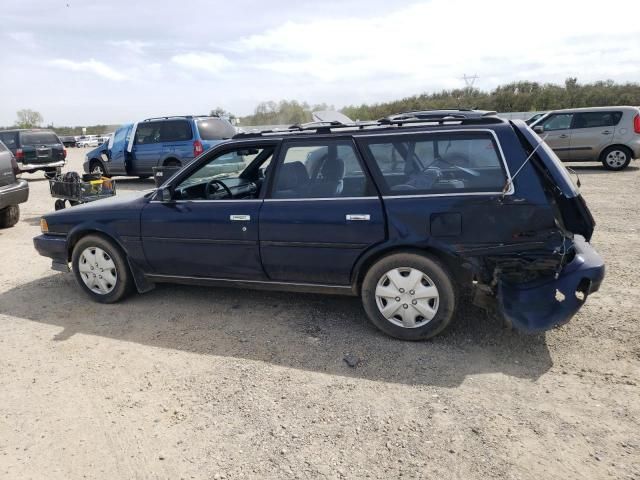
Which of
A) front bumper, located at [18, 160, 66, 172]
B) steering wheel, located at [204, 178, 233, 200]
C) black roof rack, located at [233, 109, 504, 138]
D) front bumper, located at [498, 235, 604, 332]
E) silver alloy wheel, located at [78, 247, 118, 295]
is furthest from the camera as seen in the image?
front bumper, located at [18, 160, 66, 172]

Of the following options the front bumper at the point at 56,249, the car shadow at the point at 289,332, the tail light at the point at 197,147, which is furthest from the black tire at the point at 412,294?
the tail light at the point at 197,147

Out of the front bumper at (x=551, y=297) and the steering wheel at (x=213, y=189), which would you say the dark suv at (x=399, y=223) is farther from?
the steering wheel at (x=213, y=189)

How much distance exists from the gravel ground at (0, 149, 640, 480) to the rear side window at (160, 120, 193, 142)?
8.77m

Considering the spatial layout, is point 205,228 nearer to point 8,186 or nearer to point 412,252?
point 412,252

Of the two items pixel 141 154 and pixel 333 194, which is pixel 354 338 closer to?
pixel 333 194

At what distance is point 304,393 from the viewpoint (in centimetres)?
319

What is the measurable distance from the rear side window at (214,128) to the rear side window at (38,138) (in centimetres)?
740

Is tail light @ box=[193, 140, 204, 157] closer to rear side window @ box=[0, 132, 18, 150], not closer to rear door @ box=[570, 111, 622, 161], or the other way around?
rear side window @ box=[0, 132, 18, 150]

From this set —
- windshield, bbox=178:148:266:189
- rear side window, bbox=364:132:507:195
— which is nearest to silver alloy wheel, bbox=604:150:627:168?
rear side window, bbox=364:132:507:195

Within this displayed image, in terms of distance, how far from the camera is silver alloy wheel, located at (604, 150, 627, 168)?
516 inches

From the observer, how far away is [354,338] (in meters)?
3.90

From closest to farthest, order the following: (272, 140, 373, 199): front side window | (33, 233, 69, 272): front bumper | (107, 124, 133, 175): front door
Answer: (272, 140, 373, 199): front side window < (33, 233, 69, 272): front bumper < (107, 124, 133, 175): front door

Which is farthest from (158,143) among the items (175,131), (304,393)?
(304,393)

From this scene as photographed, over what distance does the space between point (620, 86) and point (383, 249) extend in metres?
38.3
